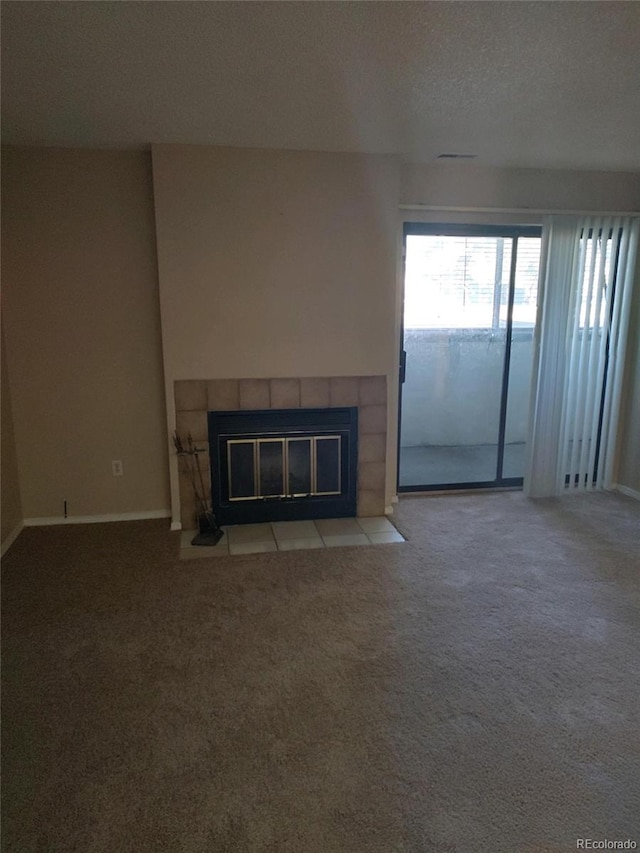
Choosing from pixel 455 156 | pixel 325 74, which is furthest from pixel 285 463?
pixel 325 74

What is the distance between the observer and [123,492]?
4.09 m

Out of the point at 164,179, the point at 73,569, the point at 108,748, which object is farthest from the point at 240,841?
the point at 164,179

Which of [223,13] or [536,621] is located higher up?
[223,13]

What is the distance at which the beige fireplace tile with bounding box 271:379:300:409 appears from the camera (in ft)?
12.9

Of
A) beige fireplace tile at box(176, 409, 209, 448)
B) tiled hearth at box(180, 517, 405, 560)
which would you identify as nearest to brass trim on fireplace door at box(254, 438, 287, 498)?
tiled hearth at box(180, 517, 405, 560)

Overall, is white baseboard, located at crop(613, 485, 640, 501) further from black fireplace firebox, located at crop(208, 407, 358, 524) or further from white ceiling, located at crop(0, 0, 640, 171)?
white ceiling, located at crop(0, 0, 640, 171)

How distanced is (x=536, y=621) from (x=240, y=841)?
171 cm

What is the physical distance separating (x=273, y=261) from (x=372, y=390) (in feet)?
3.48

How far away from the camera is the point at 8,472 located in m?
3.72

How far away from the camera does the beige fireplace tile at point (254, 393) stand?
389 cm

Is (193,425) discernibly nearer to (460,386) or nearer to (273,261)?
(273,261)

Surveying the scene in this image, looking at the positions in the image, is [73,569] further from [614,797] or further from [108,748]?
[614,797]

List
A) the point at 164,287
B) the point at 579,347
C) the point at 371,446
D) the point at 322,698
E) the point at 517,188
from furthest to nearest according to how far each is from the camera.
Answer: the point at 579,347, the point at 517,188, the point at 371,446, the point at 164,287, the point at 322,698

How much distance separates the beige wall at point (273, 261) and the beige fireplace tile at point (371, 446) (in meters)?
0.47
